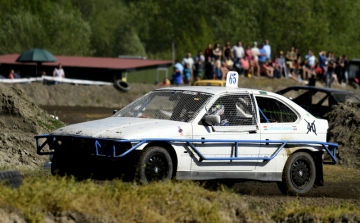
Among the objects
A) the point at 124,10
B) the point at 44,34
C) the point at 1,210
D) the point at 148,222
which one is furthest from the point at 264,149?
the point at 124,10

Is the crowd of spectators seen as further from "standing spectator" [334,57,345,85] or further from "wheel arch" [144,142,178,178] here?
"wheel arch" [144,142,178,178]

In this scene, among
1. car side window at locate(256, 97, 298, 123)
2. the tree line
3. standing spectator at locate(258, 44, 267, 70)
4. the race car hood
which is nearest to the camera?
the race car hood

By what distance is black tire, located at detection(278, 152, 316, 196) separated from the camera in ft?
44.6

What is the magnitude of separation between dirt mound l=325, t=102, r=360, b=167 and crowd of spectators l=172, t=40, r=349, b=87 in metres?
13.8

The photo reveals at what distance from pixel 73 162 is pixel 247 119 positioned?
263 centimetres

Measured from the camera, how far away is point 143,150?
11680mm

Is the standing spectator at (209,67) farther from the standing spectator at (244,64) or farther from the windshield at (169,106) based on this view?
the windshield at (169,106)

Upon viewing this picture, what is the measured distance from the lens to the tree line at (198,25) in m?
66.6

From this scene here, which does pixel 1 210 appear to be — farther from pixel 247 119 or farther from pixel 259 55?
pixel 259 55

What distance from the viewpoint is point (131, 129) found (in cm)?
1181

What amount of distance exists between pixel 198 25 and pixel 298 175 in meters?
74.9

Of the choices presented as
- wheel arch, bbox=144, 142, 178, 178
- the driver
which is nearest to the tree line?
the driver

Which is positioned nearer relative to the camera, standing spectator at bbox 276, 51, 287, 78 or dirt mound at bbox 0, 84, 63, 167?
dirt mound at bbox 0, 84, 63, 167

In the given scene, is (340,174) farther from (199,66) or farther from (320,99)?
(199,66)
